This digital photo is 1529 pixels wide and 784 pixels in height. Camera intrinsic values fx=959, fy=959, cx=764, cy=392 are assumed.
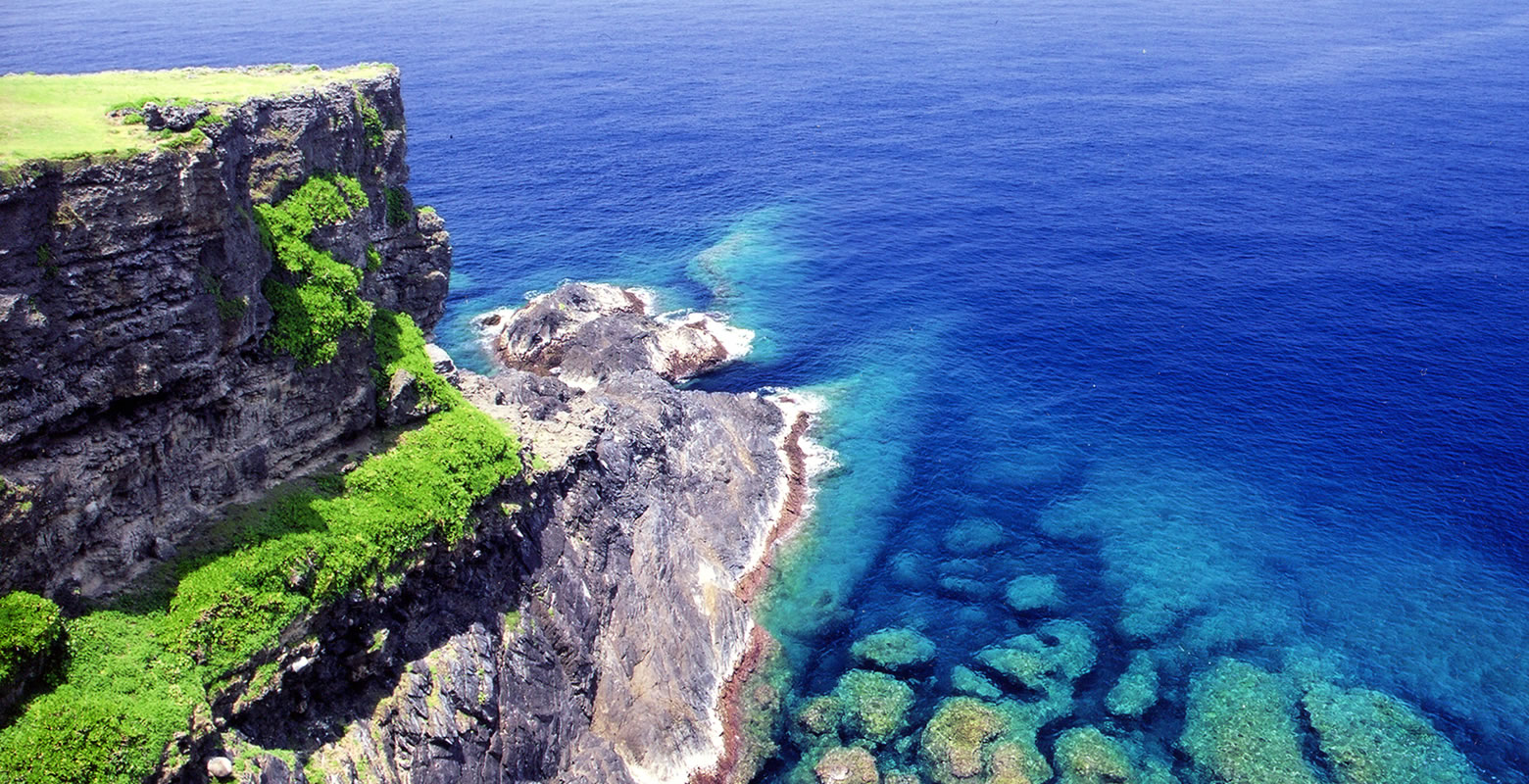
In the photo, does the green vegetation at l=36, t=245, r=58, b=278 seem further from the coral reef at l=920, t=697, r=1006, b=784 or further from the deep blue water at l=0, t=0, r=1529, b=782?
the coral reef at l=920, t=697, r=1006, b=784

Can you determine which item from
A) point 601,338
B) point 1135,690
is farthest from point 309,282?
point 1135,690

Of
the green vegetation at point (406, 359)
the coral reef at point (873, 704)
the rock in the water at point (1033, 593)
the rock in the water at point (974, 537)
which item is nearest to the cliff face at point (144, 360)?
the green vegetation at point (406, 359)

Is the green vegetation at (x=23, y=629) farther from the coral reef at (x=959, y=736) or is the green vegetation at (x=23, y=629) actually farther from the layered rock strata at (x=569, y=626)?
the coral reef at (x=959, y=736)

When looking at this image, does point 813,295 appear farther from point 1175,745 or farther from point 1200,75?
point 1200,75

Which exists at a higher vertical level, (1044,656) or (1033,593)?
(1033,593)

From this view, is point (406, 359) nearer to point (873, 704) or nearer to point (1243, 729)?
point (873, 704)

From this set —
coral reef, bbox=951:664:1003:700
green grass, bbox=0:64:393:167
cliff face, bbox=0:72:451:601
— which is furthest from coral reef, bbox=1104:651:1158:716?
green grass, bbox=0:64:393:167

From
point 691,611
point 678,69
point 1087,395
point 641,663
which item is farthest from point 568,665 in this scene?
point 678,69
